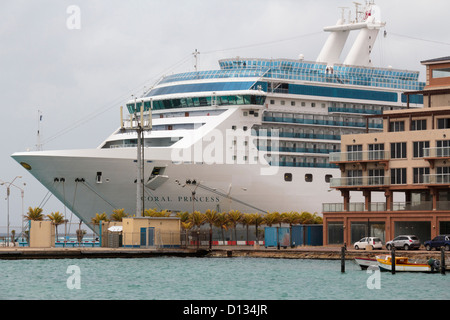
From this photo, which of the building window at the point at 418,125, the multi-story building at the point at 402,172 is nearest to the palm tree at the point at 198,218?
the multi-story building at the point at 402,172

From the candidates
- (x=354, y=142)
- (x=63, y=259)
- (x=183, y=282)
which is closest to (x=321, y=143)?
(x=354, y=142)

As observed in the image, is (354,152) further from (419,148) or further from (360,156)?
(419,148)

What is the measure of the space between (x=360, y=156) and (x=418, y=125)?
5.49 meters

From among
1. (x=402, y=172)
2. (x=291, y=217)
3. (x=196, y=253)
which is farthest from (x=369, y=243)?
(x=291, y=217)

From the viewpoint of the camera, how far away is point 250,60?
346 ft

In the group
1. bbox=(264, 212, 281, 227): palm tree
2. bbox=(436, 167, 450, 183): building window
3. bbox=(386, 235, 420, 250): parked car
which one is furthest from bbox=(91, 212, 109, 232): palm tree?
bbox=(436, 167, 450, 183): building window

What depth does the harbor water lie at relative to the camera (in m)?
55.2

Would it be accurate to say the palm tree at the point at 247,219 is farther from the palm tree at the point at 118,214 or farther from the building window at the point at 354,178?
the building window at the point at 354,178

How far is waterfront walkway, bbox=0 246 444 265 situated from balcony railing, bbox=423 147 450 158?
10083 millimetres

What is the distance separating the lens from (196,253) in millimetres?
84625

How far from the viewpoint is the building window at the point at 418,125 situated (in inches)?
3455

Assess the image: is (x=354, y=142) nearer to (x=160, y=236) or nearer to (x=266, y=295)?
(x=160, y=236)

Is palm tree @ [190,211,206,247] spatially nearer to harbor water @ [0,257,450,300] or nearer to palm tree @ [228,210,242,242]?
palm tree @ [228,210,242,242]

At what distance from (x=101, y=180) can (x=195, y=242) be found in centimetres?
1013
